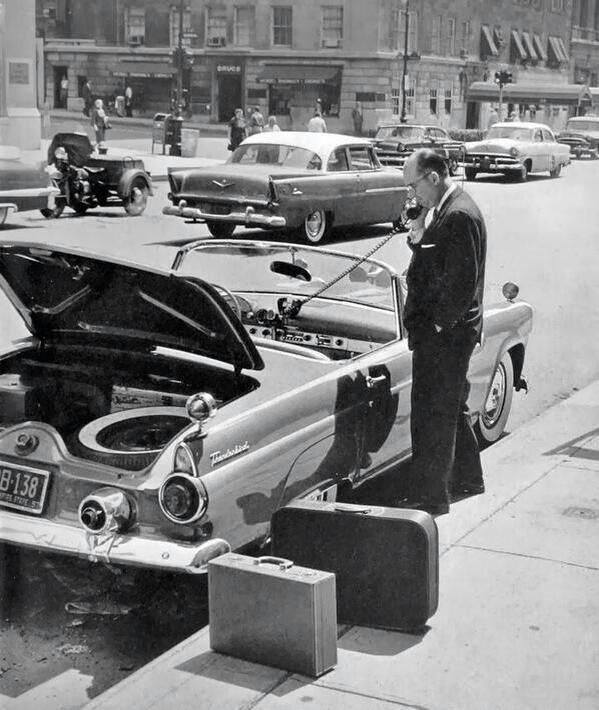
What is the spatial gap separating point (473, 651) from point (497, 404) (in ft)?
10.7

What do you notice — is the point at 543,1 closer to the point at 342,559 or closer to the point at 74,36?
the point at 74,36

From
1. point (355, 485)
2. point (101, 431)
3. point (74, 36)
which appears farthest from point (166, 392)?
point (74, 36)

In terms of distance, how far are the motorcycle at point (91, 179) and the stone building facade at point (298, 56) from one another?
38337 millimetres

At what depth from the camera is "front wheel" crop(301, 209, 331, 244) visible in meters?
17.8

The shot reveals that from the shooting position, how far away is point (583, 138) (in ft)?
156

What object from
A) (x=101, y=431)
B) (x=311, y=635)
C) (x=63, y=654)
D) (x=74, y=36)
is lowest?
(x=63, y=654)

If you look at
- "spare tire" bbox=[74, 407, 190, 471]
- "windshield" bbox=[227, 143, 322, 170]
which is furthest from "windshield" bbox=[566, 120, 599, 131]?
"spare tire" bbox=[74, 407, 190, 471]

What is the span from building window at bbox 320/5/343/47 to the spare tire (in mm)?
58801

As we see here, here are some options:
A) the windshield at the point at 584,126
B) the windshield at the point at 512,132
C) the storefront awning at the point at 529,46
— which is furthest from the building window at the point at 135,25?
the windshield at the point at 512,132

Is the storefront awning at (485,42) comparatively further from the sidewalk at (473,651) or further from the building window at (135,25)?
the sidewalk at (473,651)

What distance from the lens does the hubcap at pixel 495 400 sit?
7320 millimetres

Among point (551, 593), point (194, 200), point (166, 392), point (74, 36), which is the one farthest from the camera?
point (74, 36)

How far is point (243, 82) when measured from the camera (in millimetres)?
64625

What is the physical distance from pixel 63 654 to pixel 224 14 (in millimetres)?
62868
